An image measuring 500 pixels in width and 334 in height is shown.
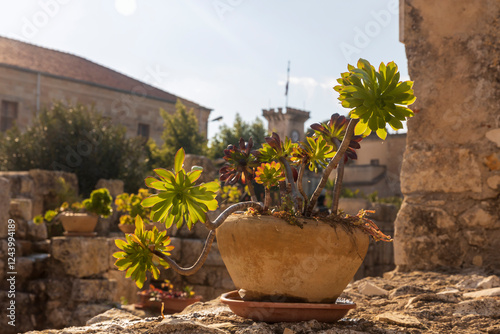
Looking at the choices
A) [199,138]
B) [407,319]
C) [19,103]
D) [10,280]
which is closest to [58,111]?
[19,103]

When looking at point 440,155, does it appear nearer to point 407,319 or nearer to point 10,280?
point 407,319

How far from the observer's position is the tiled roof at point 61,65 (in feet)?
76.4

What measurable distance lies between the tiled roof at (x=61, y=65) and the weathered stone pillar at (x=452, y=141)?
2176 centimetres

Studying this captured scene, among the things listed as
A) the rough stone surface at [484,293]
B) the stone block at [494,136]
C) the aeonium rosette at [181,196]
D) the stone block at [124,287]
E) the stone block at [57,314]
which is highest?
the stone block at [494,136]

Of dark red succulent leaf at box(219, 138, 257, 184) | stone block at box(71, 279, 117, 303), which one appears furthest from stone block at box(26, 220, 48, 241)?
dark red succulent leaf at box(219, 138, 257, 184)

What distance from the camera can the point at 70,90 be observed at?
24.2 metres

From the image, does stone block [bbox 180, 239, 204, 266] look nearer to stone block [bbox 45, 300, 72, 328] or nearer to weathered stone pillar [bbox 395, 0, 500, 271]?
stone block [bbox 45, 300, 72, 328]

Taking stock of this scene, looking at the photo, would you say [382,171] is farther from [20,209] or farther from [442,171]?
[442,171]

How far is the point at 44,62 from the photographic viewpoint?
24.1 meters

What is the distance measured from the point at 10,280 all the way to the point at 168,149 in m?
19.0

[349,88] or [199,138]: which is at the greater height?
[199,138]

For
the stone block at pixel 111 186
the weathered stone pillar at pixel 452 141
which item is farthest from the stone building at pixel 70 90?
the weathered stone pillar at pixel 452 141

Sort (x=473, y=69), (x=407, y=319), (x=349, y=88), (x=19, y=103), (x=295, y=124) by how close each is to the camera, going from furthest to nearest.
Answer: (x=295, y=124) < (x=19, y=103) < (x=473, y=69) < (x=407, y=319) < (x=349, y=88)

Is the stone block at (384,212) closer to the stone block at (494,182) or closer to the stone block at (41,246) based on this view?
the stone block at (41,246)
